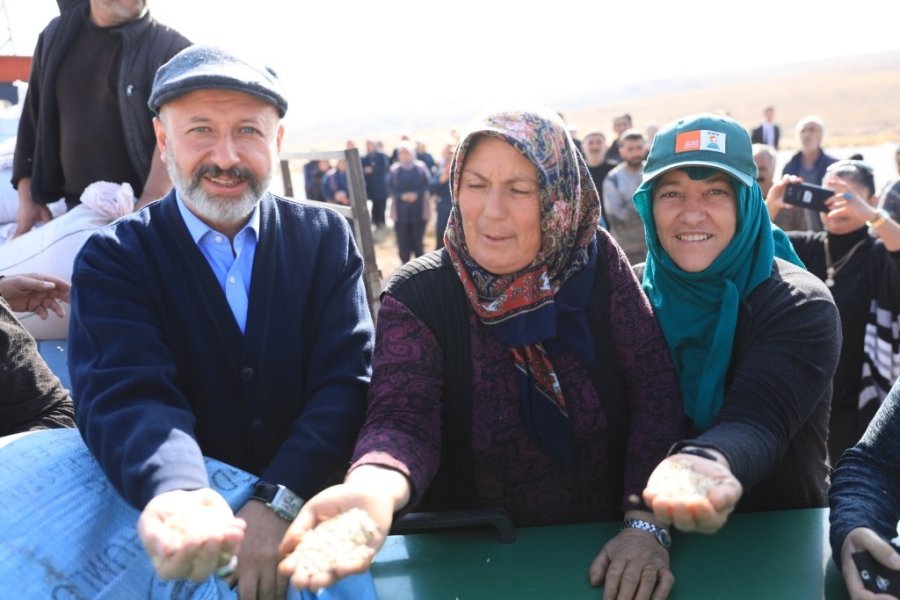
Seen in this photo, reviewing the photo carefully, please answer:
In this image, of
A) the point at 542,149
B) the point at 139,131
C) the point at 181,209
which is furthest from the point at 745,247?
the point at 139,131

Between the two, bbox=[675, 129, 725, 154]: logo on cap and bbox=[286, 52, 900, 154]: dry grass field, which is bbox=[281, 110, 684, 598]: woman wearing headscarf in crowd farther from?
bbox=[286, 52, 900, 154]: dry grass field

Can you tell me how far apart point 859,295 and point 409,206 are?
1139cm

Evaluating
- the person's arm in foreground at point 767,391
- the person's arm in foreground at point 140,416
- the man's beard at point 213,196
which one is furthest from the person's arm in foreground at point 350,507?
the man's beard at point 213,196

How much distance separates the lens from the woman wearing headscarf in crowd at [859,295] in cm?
391

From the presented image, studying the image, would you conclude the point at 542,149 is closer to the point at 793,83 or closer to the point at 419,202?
the point at 419,202

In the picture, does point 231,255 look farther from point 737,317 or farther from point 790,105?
point 790,105

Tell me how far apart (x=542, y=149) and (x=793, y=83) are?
115m

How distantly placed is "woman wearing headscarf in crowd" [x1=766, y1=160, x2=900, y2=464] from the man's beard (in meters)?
2.62

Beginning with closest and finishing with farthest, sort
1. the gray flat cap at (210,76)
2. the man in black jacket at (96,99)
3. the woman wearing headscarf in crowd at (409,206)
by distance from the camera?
the gray flat cap at (210,76) → the man in black jacket at (96,99) → the woman wearing headscarf in crowd at (409,206)

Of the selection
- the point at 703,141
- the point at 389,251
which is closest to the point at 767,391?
the point at 703,141

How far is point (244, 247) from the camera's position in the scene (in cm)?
229

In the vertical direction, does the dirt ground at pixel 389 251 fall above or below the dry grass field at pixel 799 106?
above

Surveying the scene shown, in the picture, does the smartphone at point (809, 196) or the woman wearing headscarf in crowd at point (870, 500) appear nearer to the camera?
the woman wearing headscarf in crowd at point (870, 500)

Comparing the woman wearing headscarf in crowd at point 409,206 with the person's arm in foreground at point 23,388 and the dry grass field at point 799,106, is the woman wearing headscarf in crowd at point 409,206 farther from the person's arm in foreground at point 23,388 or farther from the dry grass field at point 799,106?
the dry grass field at point 799,106
